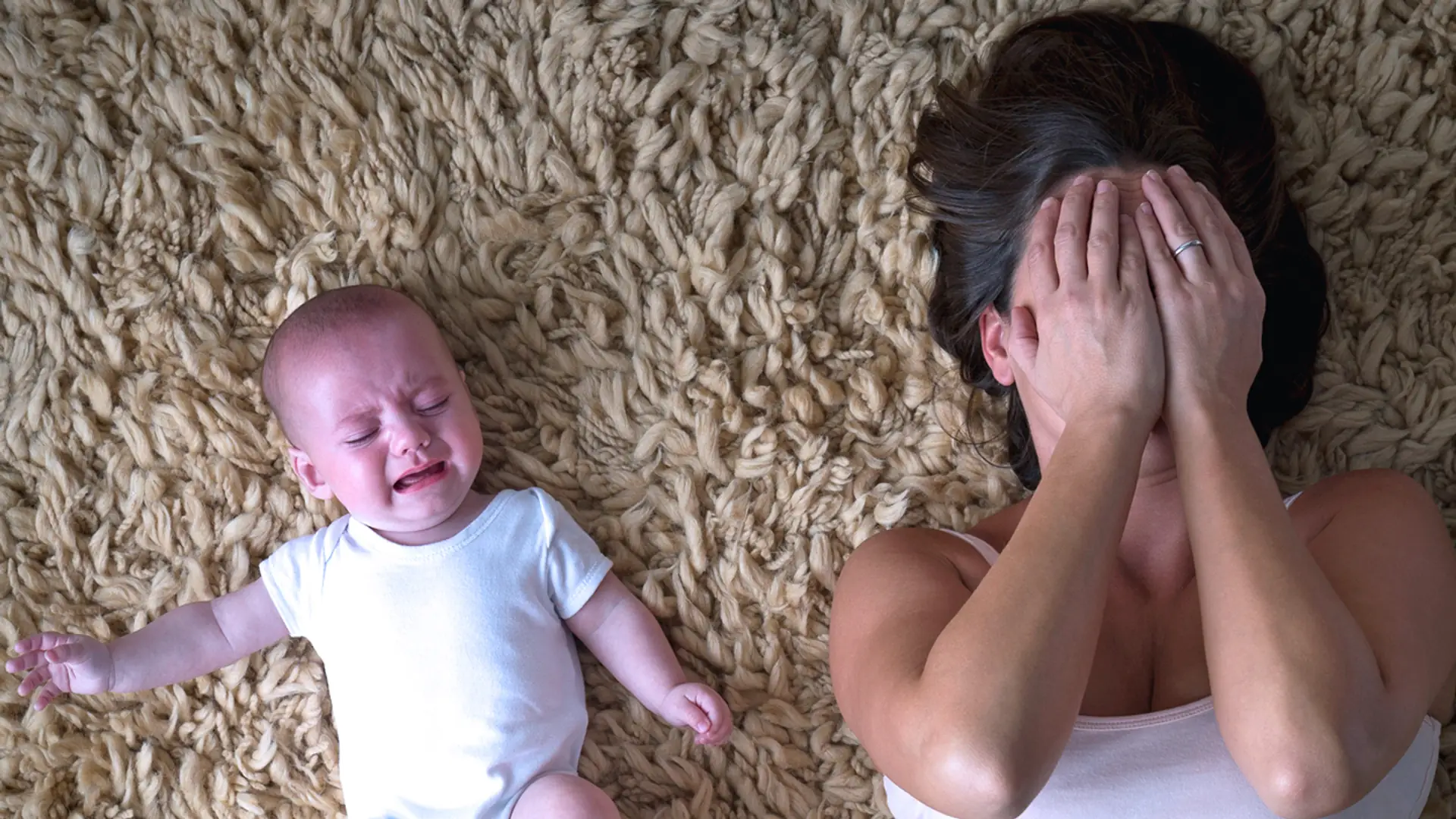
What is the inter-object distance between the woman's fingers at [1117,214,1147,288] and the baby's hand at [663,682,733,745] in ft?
2.25

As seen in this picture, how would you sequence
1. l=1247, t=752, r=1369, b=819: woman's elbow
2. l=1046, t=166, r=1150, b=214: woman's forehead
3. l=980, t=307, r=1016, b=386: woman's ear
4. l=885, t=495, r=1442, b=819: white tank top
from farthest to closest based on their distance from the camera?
l=980, t=307, r=1016, b=386: woman's ear → l=1046, t=166, r=1150, b=214: woman's forehead → l=885, t=495, r=1442, b=819: white tank top → l=1247, t=752, r=1369, b=819: woman's elbow

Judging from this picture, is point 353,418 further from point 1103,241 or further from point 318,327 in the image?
point 1103,241

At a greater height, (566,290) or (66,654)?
(566,290)

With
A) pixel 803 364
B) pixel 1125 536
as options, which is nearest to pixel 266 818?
pixel 803 364

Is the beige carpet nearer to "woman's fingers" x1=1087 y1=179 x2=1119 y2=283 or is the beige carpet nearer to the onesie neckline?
the onesie neckline

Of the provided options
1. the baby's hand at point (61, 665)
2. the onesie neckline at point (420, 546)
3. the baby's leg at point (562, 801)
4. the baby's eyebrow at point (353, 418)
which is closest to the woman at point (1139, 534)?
the baby's leg at point (562, 801)

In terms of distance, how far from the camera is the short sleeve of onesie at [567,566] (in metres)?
1.50

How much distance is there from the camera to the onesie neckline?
4.88 feet

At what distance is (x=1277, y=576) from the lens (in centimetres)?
110

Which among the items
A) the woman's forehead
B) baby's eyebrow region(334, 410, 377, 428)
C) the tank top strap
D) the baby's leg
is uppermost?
the woman's forehead

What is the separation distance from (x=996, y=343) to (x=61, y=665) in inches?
46.1

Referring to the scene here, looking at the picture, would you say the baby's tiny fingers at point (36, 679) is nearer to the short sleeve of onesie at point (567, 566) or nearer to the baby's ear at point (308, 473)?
the baby's ear at point (308, 473)

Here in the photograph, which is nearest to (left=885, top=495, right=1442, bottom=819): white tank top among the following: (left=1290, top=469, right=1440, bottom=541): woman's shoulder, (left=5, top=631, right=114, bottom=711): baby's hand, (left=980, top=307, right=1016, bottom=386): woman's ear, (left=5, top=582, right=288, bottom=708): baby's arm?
(left=1290, top=469, right=1440, bottom=541): woman's shoulder

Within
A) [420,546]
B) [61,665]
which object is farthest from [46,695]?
[420,546]
